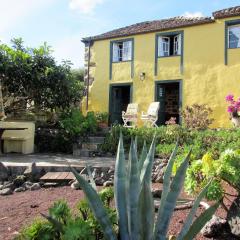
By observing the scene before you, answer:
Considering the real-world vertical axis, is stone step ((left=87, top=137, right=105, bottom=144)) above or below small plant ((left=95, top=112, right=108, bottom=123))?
below

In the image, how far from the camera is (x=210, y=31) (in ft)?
50.1

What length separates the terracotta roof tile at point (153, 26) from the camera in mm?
15593

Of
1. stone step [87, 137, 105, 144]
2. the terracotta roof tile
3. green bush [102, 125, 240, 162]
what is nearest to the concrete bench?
stone step [87, 137, 105, 144]

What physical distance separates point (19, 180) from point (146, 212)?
4620mm

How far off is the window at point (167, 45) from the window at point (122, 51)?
146cm

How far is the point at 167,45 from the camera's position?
54.2 feet

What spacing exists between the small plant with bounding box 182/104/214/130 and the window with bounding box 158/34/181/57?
132 inches

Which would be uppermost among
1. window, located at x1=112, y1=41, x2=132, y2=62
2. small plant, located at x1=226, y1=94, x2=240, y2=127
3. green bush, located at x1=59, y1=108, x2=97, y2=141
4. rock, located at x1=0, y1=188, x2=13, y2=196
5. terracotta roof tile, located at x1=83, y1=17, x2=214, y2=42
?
terracotta roof tile, located at x1=83, y1=17, x2=214, y2=42

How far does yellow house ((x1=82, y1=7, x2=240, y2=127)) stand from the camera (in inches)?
587

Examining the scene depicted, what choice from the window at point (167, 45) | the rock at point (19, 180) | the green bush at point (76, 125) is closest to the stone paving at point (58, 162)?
the rock at point (19, 180)

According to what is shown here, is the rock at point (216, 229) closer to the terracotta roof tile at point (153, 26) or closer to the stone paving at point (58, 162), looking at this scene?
→ the stone paving at point (58, 162)

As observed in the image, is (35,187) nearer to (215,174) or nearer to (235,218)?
(215,174)

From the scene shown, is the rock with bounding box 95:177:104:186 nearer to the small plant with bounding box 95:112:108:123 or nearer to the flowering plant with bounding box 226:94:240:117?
the flowering plant with bounding box 226:94:240:117

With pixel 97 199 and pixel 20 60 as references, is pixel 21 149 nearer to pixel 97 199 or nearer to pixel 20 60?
pixel 20 60
